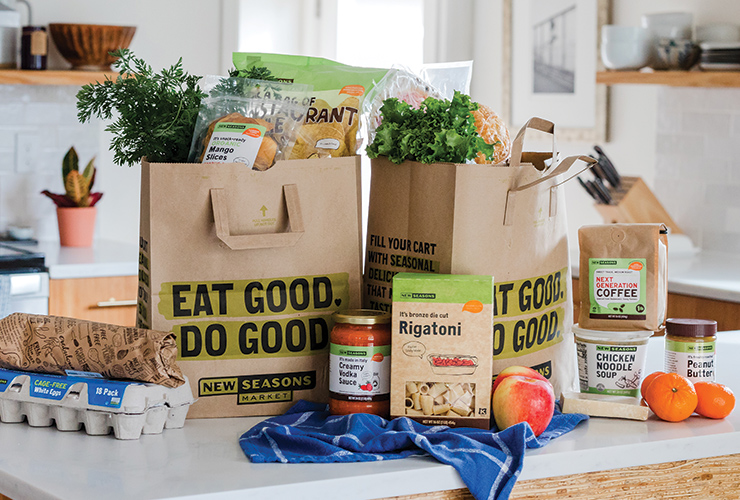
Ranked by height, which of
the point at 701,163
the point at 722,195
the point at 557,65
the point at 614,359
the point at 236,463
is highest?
the point at 557,65

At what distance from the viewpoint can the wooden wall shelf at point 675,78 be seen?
3346 mm

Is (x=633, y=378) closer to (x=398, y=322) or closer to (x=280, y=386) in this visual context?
(x=398, y=322)

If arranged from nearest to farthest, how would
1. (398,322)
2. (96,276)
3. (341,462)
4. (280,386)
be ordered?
(341,462) → (398,322) → (280,386) → (96,276)

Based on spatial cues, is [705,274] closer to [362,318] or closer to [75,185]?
[362,318]

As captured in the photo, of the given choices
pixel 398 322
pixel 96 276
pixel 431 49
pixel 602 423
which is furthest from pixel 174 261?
pixel 431 49

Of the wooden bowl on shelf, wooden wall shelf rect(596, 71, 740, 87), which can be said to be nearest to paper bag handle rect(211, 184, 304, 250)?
wooden wall shelf rect(596, 71, 740, 87)

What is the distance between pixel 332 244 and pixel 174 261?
25 centimetres

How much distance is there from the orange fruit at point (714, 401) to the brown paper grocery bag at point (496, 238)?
233 mm

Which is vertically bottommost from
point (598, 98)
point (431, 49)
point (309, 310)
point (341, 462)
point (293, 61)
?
point (341, 462)

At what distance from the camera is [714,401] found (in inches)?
55.8

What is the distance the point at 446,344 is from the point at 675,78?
2588 millimetres

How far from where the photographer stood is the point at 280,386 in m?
1.44

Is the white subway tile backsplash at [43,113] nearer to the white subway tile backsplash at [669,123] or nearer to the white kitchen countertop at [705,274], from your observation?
the white kitchen countertop at [705,274]

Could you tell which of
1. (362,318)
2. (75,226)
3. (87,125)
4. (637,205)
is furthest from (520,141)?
(87,125)
